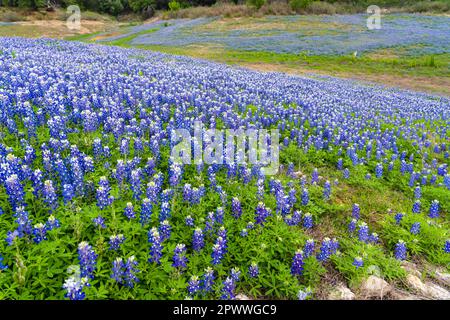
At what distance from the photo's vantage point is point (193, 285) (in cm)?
321

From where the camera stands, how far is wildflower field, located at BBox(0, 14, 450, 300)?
3268 millimetres

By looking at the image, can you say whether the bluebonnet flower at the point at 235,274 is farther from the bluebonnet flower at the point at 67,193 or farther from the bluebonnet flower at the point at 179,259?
the bluebonnet flower at the point at 67,193

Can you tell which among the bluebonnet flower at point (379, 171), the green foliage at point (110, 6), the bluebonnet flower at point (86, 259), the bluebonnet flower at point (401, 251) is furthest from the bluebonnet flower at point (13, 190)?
the green foliage at point (110, 6)

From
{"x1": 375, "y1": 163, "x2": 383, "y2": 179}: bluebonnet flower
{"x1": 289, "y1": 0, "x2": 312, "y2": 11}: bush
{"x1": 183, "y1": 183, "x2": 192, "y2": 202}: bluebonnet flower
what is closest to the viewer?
{"x1": 183, "y1": 183, "x2": 192, "y2": 202}: bluebonnet flower

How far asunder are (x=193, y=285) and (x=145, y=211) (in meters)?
1.01

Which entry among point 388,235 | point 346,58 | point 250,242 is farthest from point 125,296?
point 346,58

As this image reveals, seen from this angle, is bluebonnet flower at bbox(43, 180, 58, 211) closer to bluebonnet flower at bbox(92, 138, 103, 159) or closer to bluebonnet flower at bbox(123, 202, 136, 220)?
bluebonnet flower at bbox(123, 202, 136, 220)

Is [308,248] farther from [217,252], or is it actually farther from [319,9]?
[319,9]

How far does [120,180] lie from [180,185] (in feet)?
2.83

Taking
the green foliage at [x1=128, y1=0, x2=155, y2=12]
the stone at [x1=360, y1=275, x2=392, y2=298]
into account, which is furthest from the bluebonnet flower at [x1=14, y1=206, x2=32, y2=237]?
the green foliage at [x1=128, y1=0, x2=155, y2=12]

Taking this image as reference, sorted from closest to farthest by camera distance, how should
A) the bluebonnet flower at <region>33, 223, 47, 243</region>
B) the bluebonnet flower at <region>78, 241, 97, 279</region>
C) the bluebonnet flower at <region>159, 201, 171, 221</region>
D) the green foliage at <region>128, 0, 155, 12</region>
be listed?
1. the bluebonnet flower at <region>78, 241, 97, 279</region>
2. the bluebonnet flower at <region>33, 223, 47, 243</region>
3. the bluebonnet flower at <region>159, 201, 171, 221</region>
4. the green foliage at <region>128, 0, 155, 12</region>

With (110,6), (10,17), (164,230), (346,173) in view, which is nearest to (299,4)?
(110,6)

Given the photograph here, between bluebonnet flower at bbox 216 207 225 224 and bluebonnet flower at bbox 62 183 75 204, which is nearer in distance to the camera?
bluebonnet flower at bbox 62 183 75 204

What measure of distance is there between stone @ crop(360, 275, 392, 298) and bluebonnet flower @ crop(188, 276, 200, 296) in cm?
201
